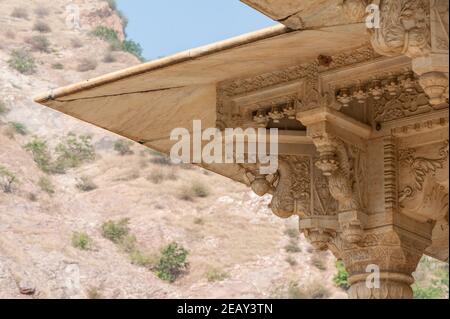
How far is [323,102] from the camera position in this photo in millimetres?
6051

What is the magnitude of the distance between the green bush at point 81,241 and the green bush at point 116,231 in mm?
1129

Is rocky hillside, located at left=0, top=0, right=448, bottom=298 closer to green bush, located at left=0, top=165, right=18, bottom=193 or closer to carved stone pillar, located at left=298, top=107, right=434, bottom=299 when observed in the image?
green bush, located at left=0, top=165, right=18, bottom=193

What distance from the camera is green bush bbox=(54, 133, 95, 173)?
4259cm

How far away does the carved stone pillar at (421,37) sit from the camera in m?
4.03

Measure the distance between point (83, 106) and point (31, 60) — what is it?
42.1 m

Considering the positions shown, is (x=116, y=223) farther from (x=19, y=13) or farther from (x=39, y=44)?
(x=19, y=13)

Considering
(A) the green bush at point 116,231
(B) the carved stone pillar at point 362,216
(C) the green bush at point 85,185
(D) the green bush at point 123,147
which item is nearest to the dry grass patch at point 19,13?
(D) the green bush at point 123,147

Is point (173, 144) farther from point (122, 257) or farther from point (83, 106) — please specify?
point (122, 257)

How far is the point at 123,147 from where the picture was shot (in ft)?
144

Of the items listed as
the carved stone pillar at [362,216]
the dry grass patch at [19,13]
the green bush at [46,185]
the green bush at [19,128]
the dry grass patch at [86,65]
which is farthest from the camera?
the dry grass patch at [19,13]

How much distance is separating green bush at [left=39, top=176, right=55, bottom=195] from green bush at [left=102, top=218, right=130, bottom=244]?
2510mm

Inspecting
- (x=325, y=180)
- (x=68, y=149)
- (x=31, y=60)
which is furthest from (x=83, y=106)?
(x=31, y=60)

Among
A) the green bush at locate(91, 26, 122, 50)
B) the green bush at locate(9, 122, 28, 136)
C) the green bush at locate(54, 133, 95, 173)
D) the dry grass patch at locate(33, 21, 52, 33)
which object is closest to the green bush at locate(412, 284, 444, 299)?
the green bush at locate(54, 133, 95, 173)

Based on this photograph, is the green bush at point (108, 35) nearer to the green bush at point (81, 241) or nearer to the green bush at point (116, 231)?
the green bush at point (116, 231)
